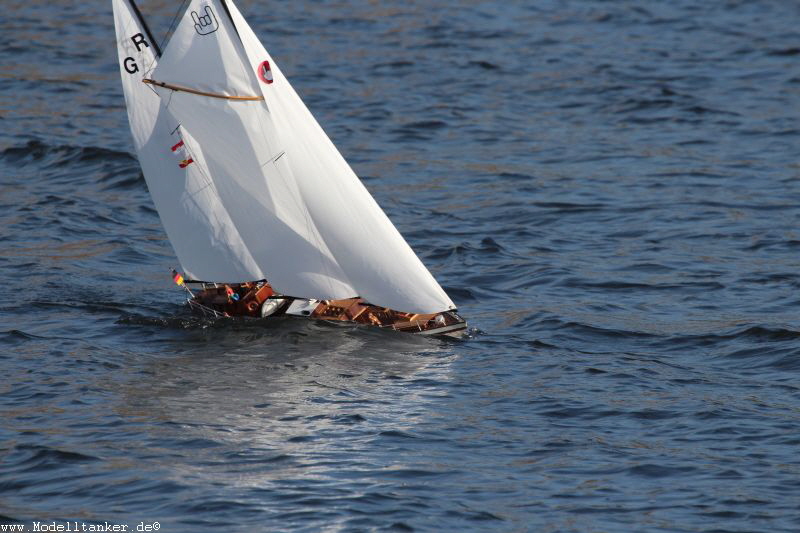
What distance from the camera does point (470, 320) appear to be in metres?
25.3

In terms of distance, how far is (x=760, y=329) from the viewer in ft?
80.9

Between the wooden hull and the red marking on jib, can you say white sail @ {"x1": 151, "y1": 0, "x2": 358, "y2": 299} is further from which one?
the wooden hull

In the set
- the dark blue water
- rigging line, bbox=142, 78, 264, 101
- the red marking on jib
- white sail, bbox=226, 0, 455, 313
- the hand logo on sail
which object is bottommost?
the dark blue water

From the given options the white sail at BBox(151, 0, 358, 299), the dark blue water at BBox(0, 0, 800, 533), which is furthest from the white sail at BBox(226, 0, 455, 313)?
the dark blue water at BBox(0, 0, 800, 533)

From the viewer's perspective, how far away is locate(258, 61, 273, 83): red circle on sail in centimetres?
2256

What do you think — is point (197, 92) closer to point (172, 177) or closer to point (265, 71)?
point (265, 71)

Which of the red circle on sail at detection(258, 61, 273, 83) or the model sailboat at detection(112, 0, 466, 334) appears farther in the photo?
the model sailboat at detection(112, 0, 466, 334)

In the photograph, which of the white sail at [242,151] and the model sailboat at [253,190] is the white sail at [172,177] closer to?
the model sailboat at [253,190]

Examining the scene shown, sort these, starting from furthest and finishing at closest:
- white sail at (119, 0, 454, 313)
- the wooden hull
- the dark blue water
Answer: the wooden hull
white sail at (119, 0, 454, 313)
the dark blue water

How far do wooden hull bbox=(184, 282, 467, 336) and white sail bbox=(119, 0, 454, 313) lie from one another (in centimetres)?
49

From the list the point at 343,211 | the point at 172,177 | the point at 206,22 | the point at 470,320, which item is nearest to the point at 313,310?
the point at 343,211

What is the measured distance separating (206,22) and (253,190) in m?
3.04

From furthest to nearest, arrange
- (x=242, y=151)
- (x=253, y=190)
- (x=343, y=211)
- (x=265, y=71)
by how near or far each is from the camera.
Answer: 1. (x=253, y=190)
2. (x=242, y=151)
3. (x=343, y=211)
4. (x=265, y=71)

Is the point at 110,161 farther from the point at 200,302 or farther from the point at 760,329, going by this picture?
the point at 760,329
